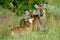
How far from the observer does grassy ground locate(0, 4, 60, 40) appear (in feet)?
25.1

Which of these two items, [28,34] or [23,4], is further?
[23,4]

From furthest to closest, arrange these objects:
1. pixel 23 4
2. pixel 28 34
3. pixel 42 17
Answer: pixel 23 4
pixel 42 17
pixel 28 34

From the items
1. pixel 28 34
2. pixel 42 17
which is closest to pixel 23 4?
pixel 42 17

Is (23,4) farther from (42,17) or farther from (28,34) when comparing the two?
(28,34)

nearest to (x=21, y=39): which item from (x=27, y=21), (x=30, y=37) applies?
(x=30, y=37)

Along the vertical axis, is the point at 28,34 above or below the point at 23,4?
below

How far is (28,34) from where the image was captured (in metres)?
7.80

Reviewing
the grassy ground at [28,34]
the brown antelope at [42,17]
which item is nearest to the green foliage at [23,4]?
the grassy ground at [28,34]

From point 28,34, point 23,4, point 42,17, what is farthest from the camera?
point 23,4

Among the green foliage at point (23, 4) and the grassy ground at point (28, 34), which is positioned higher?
the green foliage at point (23, 4)

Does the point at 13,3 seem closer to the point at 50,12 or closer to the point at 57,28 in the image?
the point at 50,12

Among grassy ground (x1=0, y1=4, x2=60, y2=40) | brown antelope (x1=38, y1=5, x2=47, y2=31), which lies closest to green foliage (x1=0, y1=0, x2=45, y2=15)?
grassy ground (x1=0, y1=4, x2=60, y2=40)

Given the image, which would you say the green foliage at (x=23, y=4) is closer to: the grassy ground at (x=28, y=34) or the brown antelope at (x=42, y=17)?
the grassy ground at (x=28, y=34)

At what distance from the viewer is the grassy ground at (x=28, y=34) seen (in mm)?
7652
